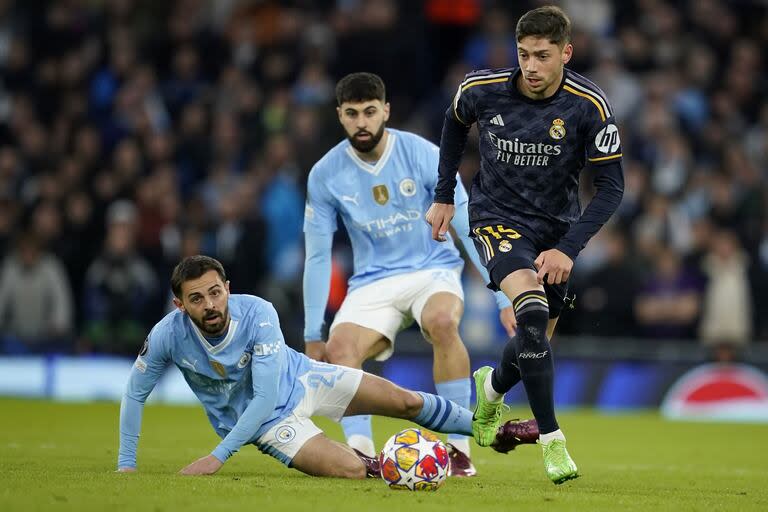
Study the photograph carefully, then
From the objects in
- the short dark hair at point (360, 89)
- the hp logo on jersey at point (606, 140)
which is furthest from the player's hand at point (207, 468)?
the hp logo on jersey at point (606, 140)

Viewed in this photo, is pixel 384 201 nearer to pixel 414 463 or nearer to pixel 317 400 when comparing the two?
pixel 317 400

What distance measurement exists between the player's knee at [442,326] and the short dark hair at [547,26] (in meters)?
2.15

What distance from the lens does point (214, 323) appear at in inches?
316

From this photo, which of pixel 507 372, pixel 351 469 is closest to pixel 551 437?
pixel 507 372

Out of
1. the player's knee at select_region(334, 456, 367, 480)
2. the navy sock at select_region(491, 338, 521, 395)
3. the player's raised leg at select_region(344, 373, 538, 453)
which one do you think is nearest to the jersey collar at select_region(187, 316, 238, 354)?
the player's raised leg at select_region(344, 373, 538, 453)

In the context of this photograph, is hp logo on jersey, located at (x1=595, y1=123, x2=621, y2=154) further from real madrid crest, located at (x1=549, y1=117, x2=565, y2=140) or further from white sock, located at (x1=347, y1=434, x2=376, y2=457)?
white sock, located at (x1=347, y1=434, x2=376, y2=457)

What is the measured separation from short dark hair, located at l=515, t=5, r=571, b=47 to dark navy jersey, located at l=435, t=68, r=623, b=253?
34 centimetres

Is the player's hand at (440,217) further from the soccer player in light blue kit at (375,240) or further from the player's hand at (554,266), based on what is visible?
the player's hand at (554,266)

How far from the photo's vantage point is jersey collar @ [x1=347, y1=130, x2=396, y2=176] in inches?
375

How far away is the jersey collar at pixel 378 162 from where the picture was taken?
9516mm

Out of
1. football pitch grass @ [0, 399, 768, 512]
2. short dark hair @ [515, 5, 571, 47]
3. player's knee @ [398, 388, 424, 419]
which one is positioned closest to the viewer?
football pitch grass @ [0, 399, 768, 512]

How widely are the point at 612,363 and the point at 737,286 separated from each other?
175 centimetres

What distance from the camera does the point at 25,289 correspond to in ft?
54.8

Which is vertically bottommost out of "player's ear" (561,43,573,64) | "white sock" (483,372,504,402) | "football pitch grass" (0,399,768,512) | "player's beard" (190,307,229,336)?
"football pitch grass" (0,399,768,512)
